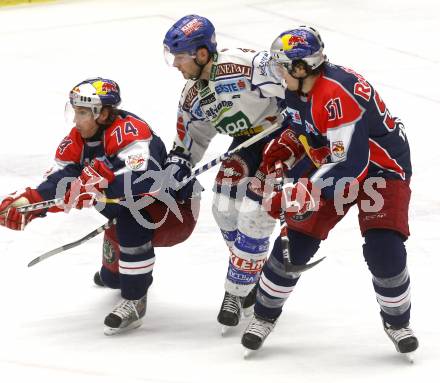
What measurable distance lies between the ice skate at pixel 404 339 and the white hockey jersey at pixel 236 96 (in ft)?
3.03

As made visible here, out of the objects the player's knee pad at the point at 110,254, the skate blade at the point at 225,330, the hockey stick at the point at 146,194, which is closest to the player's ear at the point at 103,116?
the hockey stick at the point at 146,194

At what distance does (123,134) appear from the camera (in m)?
4.40

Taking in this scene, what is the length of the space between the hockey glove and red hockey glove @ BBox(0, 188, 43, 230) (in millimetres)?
494

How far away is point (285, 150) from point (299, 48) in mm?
483

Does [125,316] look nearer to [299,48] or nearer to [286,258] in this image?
[286,258]

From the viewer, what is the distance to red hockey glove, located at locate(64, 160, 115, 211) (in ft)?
14.3

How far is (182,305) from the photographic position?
4.81 m

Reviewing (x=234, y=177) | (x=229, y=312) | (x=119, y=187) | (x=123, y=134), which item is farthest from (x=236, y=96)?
(x=229, y=312)

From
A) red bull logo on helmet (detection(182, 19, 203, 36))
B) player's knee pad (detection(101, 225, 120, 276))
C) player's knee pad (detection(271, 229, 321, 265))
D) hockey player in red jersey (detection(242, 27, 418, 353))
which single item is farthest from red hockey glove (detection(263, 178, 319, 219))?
player's knee pad (detection(101, 225, 120, 276))

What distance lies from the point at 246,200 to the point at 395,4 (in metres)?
5.38

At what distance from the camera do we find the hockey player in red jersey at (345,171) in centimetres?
393

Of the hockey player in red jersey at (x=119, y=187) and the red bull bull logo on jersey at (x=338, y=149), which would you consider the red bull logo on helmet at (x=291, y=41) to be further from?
the hockey player in red jersey at (x=119, y=187)

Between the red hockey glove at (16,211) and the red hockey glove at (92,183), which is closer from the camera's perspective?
the red hockey glove at (92,183)

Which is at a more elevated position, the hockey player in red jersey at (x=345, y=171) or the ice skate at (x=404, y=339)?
the hockey player in red jersey at (x=345, y=171)
